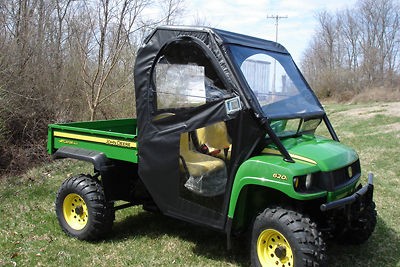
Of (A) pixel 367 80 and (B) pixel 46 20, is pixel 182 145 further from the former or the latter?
(A) pixel 367 80

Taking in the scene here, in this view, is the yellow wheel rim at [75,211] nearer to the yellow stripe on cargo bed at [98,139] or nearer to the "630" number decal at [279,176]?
the yellow stripe on cargo bed at [98,139]

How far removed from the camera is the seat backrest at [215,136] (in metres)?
3.85

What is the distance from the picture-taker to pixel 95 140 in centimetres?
483

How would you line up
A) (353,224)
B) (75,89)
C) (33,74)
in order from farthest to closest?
(75,89), (33,74), (353,224)

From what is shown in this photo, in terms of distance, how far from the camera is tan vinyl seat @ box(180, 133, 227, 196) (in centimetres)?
391

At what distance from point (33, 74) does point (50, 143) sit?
6.74 meters

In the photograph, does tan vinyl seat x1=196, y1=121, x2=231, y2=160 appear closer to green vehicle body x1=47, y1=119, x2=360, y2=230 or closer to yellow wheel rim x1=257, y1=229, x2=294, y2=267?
green vehicle body x1=47, y1=119, x2=360, y2=230

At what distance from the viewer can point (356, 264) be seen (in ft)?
13.6

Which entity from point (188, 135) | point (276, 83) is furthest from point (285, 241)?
point (276, 83)

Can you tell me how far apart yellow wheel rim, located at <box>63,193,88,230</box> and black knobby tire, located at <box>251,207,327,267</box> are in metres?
2.09

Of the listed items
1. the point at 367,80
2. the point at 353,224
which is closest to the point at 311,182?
the point at 353,224

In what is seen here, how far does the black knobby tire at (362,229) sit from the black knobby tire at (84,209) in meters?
2.47

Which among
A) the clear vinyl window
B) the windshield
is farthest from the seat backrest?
the windshield

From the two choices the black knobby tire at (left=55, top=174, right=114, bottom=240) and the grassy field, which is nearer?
the grassy field
